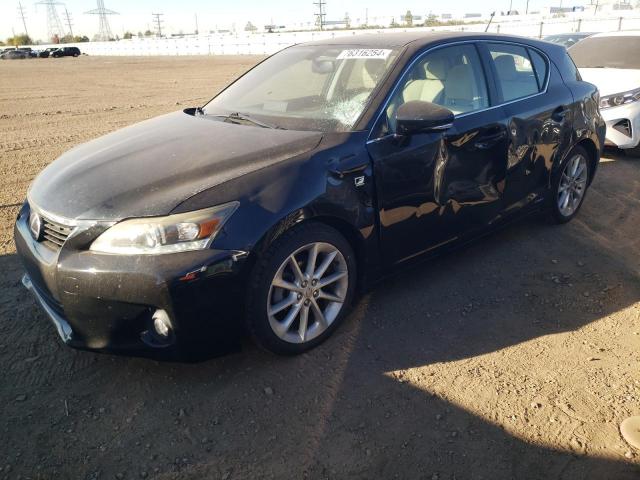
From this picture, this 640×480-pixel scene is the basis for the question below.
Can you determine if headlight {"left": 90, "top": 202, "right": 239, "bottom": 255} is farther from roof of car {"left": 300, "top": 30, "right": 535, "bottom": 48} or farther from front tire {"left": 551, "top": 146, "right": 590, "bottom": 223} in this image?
front tire {"left": 551, "top": 146, "right": 590, "bottom": 223}

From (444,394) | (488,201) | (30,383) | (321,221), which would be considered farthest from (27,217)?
(488,201)

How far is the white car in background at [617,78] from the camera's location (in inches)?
274

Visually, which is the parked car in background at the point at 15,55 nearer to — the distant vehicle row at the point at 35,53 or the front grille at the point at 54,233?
the distant vehicle row at the point at 35,53

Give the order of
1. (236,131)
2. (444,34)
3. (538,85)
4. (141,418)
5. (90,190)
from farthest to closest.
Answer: (538,85), (444,34), (236,131), (90,190), (141,418)

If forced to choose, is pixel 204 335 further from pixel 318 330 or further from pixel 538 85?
pixel 538 85

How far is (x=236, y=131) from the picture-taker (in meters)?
3.29

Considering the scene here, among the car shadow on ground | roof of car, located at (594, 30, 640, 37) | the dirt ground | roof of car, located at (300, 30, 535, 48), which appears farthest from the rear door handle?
roof of car, located at (594, 30, 640, 37)

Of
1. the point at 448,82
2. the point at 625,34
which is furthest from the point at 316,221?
the point at 625,34

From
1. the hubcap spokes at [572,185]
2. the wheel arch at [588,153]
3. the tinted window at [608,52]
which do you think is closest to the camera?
the wheel arch at [588,153]

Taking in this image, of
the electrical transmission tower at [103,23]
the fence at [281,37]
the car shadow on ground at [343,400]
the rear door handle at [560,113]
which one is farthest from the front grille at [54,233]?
the electrical transmission tower at [103,23]

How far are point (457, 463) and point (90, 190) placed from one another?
7.12 feet

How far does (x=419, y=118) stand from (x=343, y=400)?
5.13 ft

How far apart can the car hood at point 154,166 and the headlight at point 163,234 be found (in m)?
0.06

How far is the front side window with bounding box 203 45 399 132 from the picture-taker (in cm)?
328
